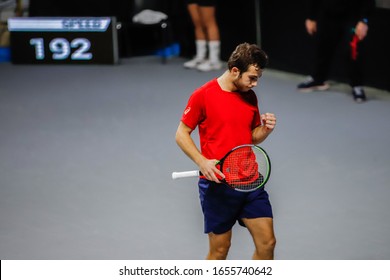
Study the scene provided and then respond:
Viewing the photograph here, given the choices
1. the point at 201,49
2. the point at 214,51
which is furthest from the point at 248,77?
the point at 201,49

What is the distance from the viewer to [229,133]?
3414 millimetres

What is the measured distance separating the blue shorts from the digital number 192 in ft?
18.7

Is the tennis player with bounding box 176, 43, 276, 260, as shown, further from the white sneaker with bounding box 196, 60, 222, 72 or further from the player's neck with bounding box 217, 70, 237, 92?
the white sneaker with bounding box 196, 60, 222, 72

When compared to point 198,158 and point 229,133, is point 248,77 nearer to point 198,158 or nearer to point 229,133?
point 229,133

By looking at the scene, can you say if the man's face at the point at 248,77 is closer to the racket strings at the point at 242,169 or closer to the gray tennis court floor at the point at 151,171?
the racket strings at the point at 242,169

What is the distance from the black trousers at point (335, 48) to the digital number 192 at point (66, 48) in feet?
8.97

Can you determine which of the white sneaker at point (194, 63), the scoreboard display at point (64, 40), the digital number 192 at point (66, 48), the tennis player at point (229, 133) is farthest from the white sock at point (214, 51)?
the tennis player at point (229, 133)

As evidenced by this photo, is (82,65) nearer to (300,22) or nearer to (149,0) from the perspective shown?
(149,0)

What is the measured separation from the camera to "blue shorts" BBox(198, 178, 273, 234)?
11.5ft

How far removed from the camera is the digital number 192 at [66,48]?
29.4ft

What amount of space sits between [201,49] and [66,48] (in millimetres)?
1571

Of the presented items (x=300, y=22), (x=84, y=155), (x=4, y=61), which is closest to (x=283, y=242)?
(x=84, y=155)

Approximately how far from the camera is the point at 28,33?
9039mm

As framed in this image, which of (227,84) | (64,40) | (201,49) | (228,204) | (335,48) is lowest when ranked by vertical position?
(201,49)
